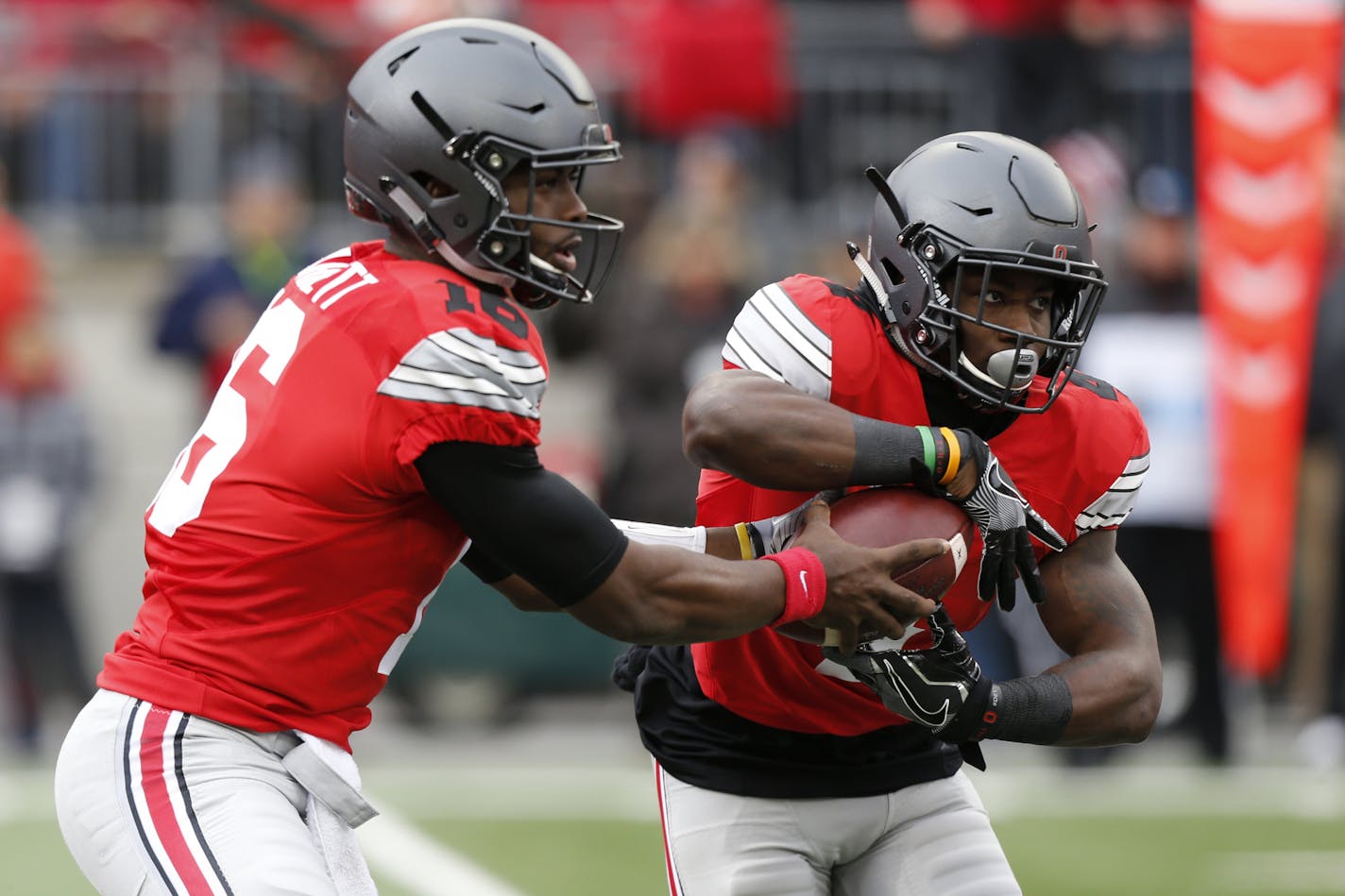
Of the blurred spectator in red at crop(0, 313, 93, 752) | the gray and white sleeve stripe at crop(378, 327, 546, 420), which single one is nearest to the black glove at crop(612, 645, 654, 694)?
the gray and white sleeve stripe at crop(378, 327, 546, 420)

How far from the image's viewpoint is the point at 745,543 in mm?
3441

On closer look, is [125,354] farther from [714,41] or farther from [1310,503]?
[1310,503]

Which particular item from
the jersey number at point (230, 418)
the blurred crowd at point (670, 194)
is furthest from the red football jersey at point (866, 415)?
the blurred crowd at point (670, 194)

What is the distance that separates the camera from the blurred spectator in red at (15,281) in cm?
835

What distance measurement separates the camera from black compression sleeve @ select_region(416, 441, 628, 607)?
296cm

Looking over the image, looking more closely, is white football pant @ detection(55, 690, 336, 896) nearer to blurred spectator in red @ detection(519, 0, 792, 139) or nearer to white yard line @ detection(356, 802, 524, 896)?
white yard line @ detection(356, 802, 524, 896)

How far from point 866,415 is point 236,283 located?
5.30m

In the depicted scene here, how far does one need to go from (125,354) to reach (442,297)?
7.76 metres

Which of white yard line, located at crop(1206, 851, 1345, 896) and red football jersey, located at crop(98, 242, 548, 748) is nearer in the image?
red football jersey, located at crop(98, 242, 548, 748)

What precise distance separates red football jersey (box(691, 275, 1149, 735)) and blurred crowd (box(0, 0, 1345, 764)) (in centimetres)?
424

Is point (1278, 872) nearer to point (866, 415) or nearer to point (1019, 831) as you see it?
point (1019, 831)

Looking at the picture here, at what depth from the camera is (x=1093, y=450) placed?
3.46 m

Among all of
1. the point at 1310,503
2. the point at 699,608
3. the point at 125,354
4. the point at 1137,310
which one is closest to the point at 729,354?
the point at 699,608

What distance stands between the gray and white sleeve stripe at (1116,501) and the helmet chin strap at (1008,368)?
11.0 inches
